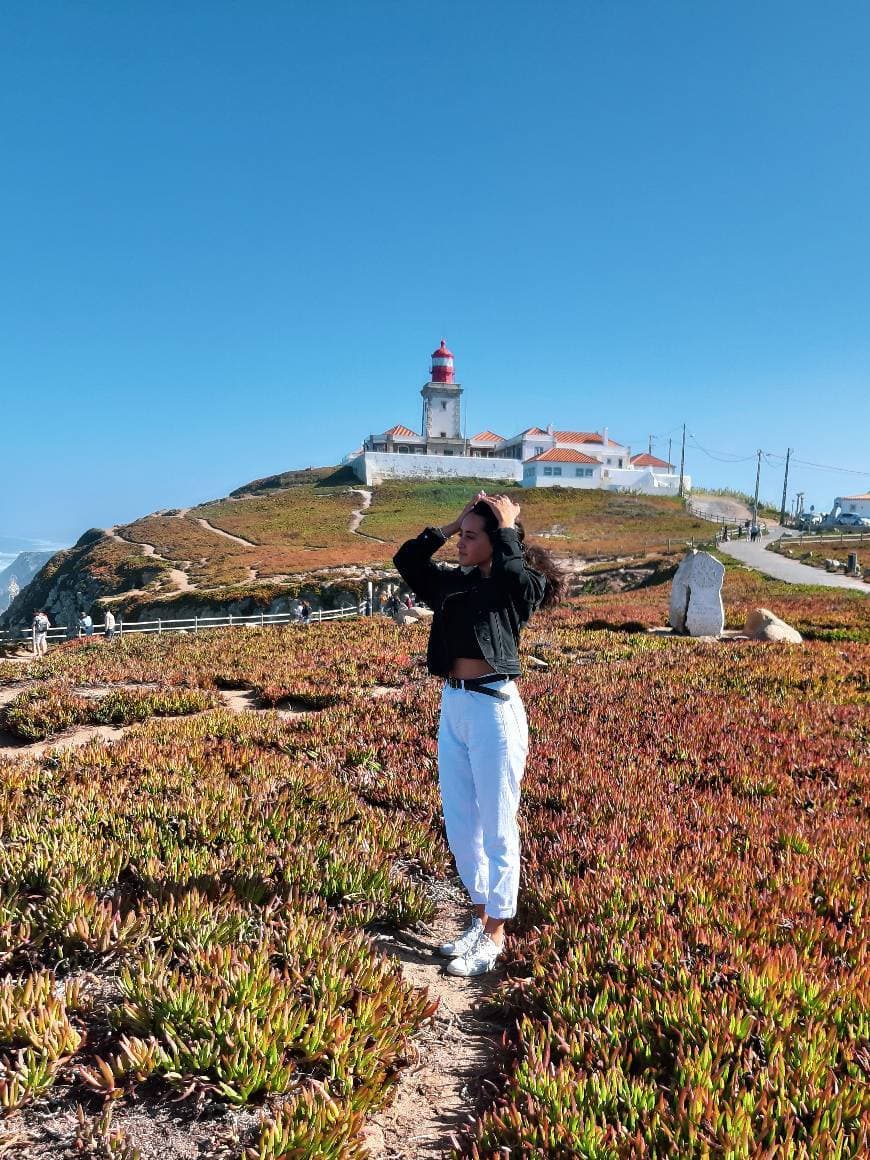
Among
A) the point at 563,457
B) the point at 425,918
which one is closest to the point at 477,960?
the point at 425,918

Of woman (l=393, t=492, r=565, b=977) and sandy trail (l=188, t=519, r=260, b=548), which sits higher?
sandy trail (l=188, t=519, r=260, b=548)

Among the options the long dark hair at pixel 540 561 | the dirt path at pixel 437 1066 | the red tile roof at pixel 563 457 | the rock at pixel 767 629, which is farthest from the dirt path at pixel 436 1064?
the red tile roof at pixel 563 457

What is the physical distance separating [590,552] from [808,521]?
107 ft

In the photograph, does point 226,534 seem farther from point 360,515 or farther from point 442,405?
point 442,405

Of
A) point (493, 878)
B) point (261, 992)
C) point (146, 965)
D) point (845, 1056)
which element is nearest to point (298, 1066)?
point (261, 992)

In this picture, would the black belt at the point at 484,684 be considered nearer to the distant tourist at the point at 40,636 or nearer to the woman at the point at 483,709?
the woman at the point at 483,709

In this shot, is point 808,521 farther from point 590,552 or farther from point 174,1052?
point 174,1052

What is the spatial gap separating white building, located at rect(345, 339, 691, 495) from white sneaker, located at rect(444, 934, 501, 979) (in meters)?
94.4

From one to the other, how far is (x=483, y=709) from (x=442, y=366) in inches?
4418

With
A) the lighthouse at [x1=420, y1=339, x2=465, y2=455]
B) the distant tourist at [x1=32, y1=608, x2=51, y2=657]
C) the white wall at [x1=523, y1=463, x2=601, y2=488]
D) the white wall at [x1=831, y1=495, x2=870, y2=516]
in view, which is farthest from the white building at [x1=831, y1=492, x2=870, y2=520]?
the distant tourist at [x1=32, y1=608, x2=51, y2=657]

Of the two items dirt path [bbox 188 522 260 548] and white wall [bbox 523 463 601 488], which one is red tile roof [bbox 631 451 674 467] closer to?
white wall [bbox 523 463 601 488]

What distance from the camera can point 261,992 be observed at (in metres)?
2.91

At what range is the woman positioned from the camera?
3.59 meters

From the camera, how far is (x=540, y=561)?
3990 mm
